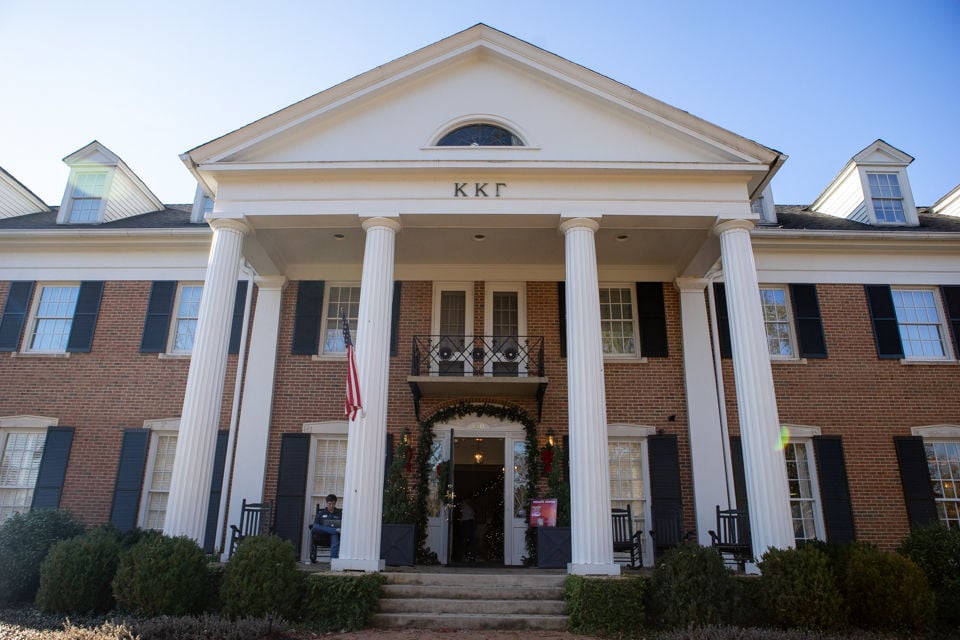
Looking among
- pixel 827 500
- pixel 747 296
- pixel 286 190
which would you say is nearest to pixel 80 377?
pixel 286 190

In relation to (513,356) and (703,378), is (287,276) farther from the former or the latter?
(703,378)

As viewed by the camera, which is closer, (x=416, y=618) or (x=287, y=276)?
(x=416, y=618)

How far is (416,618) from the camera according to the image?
934cm

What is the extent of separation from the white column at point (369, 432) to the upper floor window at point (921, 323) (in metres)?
11.2

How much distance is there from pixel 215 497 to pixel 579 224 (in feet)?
29.2

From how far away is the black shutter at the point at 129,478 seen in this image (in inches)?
543

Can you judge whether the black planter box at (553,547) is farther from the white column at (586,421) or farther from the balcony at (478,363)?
the balcony at (478,363)

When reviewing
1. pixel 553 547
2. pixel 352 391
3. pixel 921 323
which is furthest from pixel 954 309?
pixel 352 391

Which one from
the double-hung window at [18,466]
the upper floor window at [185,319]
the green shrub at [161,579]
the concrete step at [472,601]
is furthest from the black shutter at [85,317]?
the concrete step at [472,601]

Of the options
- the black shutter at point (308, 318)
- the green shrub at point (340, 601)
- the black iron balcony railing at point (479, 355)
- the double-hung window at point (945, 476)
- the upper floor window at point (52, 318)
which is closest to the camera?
the green shrub at point (340, 601)

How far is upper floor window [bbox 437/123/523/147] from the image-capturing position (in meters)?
12.7

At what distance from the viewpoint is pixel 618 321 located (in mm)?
15141

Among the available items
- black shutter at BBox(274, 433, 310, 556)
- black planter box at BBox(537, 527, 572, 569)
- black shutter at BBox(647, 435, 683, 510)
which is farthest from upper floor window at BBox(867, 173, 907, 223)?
black shutter at BBox(274, 433, 310, 556)

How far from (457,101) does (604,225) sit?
11.8 ft
